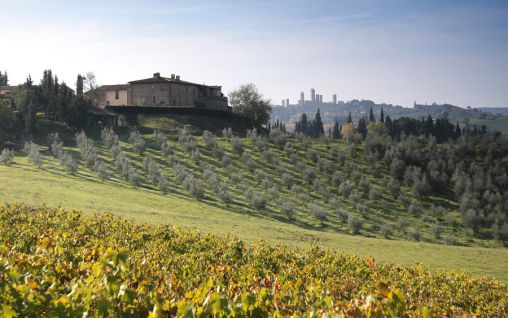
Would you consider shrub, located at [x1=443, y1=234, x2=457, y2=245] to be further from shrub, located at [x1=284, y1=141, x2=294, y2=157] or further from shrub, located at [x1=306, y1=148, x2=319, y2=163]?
shrub, located at [x1=284, y1=141, x2=294, y2=157]

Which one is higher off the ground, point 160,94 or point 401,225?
point 160,94

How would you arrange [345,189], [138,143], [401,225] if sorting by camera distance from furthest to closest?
[138,143] < [345,189] < [401,225]

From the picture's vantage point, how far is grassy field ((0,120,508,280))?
29.8 meters

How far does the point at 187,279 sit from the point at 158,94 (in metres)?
113

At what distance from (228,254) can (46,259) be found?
7.17 metres

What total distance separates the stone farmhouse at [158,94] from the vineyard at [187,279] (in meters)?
102

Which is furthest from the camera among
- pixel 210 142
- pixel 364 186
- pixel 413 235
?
pixel 210 142

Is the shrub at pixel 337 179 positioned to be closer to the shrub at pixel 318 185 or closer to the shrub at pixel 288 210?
the shrub at pixel 318 185

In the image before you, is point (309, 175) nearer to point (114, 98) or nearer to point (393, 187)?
point (393, 187)

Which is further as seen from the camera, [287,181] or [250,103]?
[250,103]

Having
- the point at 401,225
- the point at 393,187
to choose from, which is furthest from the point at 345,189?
the point at 401,225

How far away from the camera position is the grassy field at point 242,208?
29.8 m

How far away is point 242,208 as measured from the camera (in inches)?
2029

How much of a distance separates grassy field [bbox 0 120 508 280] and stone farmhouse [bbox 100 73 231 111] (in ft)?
108
